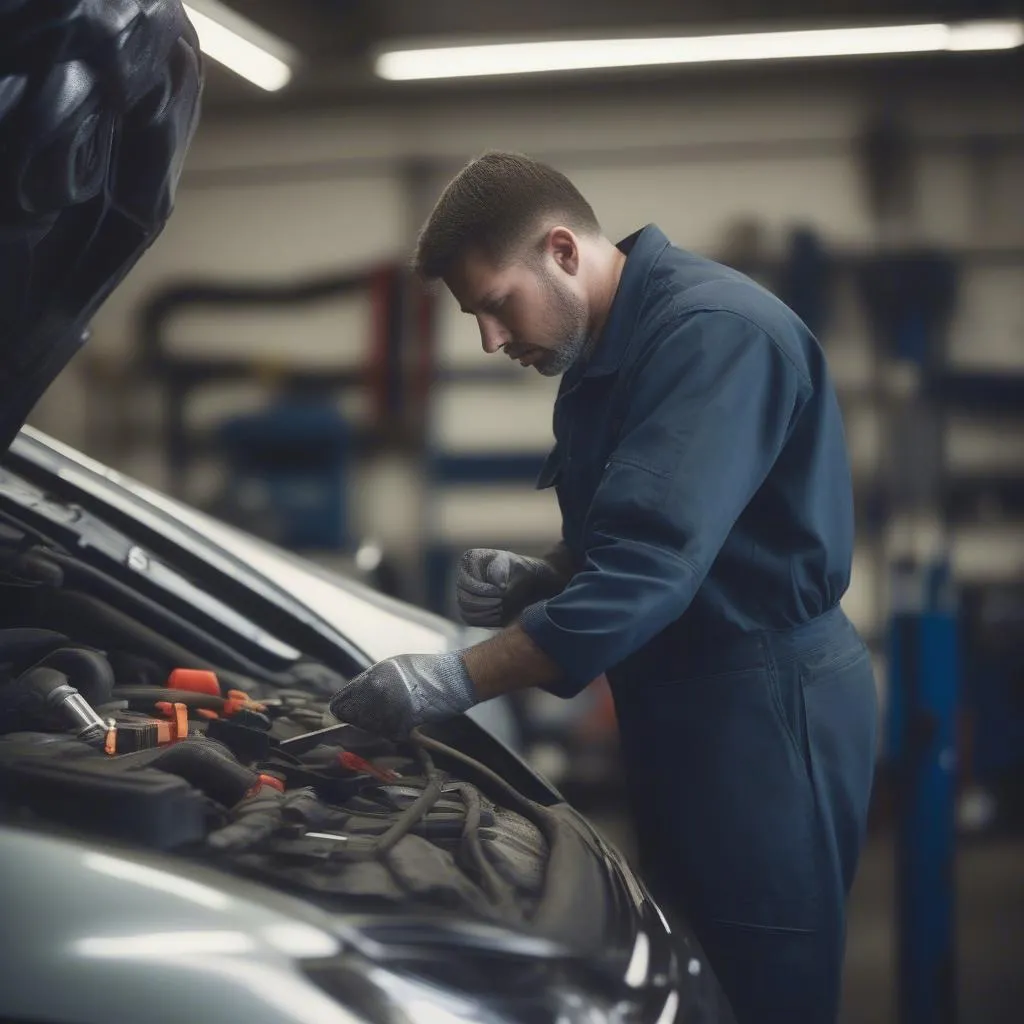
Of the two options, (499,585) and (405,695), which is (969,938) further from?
(405,695)

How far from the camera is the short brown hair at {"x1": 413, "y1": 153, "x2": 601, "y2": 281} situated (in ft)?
4.96

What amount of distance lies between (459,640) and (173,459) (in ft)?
14.6

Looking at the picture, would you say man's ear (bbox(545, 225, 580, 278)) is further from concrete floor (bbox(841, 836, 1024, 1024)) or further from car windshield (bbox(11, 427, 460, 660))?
concrete floor (bbox(841, 836, 1024, 1024))

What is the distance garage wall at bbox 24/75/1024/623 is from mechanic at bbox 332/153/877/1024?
13.6 ft

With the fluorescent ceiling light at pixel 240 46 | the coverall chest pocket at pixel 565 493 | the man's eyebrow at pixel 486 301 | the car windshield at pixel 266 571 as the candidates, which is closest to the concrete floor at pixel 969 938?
the car windshield at pixel 266 571

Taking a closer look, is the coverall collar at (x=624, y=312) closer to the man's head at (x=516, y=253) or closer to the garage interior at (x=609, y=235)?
the man's head at (x=516, y=253)

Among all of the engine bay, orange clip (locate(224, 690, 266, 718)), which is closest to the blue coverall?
the engine bay

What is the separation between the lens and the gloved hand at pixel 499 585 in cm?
169

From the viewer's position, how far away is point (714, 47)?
15.8ft

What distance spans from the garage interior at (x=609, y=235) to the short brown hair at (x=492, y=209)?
10.8ft

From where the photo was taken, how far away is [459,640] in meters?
2.04

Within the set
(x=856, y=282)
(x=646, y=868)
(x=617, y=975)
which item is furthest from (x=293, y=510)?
(x=617, y=975)

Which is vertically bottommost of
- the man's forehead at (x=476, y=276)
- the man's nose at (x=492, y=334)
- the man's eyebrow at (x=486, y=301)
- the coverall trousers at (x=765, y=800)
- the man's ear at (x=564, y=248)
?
the coverall trousers at (x=765, y=800)

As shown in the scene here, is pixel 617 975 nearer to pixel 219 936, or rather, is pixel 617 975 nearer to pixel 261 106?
pixel 219 936
